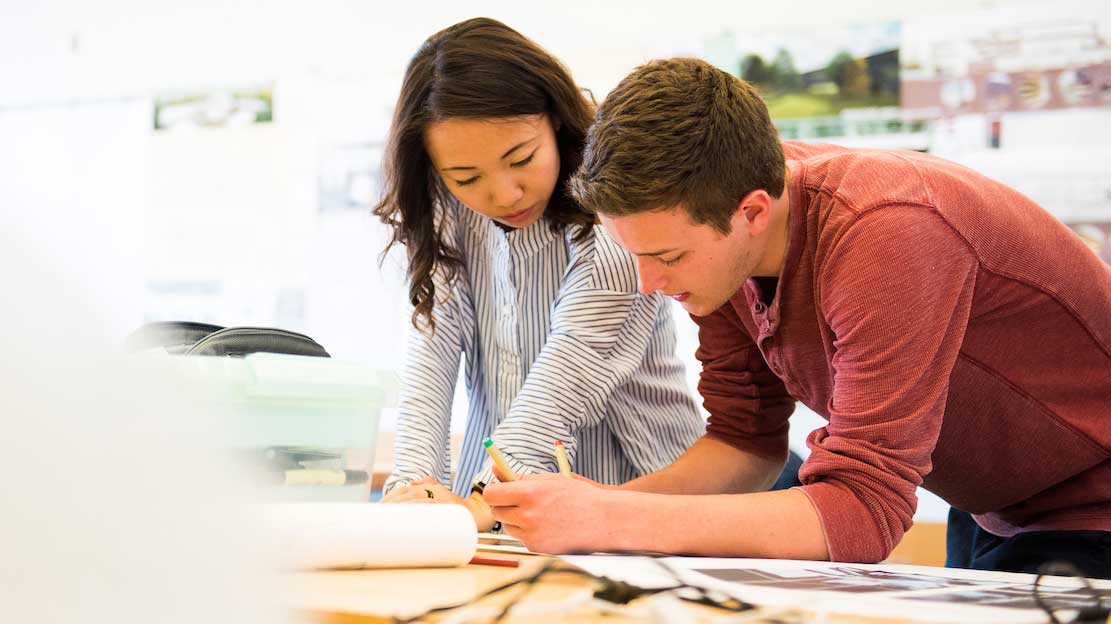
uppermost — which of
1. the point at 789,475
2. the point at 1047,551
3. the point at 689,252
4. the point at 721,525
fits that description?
the point at 689,252

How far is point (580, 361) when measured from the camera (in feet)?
4.26

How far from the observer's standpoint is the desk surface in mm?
537

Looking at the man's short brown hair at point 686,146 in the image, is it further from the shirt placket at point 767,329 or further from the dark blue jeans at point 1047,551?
the dark blue jeans at point 1047,551

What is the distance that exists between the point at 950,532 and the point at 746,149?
65 centimetres

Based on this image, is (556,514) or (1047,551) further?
(1047,551)

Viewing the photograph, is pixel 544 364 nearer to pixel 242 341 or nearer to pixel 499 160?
pixel 499 160

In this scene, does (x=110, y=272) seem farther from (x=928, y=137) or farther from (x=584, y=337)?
(x=928, y=137)

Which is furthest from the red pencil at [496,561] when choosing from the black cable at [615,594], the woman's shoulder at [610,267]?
the woman's shoulder at [610,267]

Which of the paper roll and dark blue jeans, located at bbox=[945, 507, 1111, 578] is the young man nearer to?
dark blue jeans, located at bbox=[945, 507, 1111, 578]

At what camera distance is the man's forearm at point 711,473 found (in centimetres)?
123

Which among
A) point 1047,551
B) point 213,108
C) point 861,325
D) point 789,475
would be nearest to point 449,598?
point 861,325

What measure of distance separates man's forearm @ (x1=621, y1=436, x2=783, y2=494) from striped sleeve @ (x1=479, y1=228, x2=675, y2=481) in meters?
0.13

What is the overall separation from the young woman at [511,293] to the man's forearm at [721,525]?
31 cm

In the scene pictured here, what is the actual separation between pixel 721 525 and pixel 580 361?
1.44 ft
